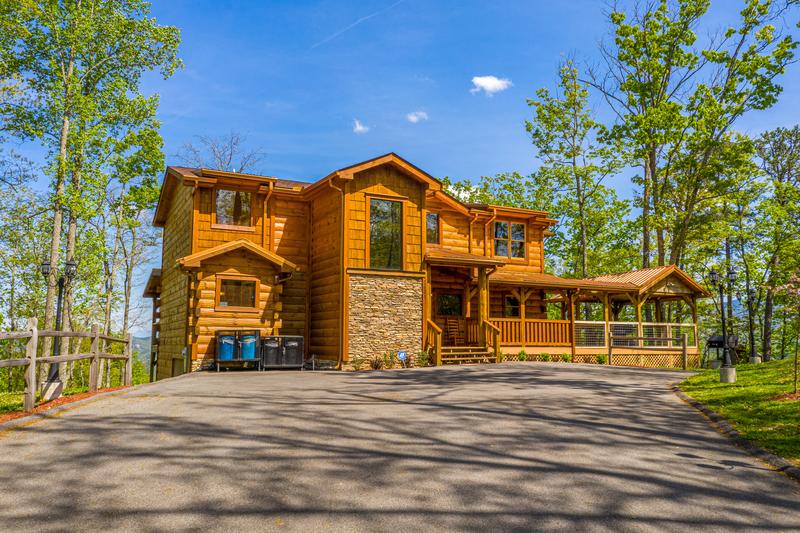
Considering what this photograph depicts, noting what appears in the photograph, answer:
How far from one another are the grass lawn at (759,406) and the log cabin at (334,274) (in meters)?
7.59

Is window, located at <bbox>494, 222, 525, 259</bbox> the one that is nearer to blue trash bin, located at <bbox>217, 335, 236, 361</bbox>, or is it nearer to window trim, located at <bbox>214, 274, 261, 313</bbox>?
window trim, located at <bbox>214, 274, 261, 313</bbox>

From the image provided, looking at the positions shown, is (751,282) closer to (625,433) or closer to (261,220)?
(261,220)

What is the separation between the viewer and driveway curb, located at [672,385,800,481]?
6059 millimetres

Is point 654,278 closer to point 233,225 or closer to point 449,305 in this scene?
point 449,305

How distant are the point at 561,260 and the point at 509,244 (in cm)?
2175

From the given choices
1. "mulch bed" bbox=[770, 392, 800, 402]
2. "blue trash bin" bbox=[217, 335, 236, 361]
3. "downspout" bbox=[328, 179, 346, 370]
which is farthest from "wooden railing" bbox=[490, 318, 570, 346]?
"mulch bed" bbox=[770, 392, 800, 402]

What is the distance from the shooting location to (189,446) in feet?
21.5

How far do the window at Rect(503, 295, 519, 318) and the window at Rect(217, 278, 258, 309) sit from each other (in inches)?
459

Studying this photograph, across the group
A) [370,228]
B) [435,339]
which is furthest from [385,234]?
[435,339]

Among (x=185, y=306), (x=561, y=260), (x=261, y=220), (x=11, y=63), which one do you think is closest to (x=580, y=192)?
(x=561, y=260)

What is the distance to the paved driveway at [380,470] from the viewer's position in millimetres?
4578

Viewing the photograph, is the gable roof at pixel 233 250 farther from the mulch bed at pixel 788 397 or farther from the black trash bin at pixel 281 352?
the mulch bed at pixel 788 397

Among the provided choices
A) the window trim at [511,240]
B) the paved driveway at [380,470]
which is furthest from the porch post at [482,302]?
the paved driveway at [380,470]

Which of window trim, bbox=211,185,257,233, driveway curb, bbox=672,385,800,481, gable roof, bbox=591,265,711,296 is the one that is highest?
window trim, bbox=211,185,257,233
